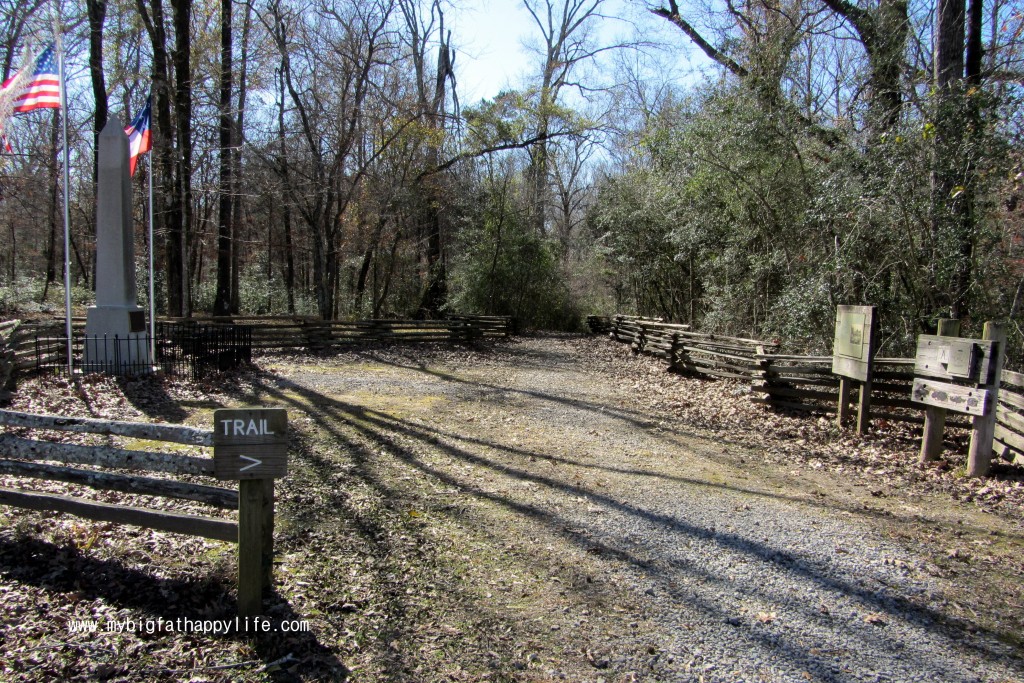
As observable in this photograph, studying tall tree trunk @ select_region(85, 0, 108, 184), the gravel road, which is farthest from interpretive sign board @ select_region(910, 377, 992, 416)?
tall tree trunk @ select_region(85, 0, 108, 184)

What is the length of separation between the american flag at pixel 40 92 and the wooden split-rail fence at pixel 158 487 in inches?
300

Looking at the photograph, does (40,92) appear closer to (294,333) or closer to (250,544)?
(294,333)

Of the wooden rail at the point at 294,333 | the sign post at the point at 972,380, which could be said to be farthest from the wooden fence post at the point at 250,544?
the wooden rail at the point at 294,333

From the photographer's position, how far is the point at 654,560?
4.60m

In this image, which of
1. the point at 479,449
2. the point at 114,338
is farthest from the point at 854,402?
the point at 114,338

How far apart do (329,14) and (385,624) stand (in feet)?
68.2

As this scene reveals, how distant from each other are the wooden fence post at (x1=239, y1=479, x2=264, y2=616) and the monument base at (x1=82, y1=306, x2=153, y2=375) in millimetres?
8910

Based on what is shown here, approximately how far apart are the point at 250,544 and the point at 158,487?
2.69 feet

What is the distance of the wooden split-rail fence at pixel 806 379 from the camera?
7.07 meters

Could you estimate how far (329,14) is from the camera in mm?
19734

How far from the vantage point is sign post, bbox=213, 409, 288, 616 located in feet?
10.8

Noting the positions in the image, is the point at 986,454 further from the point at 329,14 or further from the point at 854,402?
the point at 329,14

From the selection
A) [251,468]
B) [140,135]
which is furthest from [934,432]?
[140,135]

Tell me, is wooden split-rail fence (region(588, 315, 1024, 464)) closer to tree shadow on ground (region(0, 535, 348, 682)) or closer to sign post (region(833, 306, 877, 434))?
sign post (region(833, 306, 877, 434))
